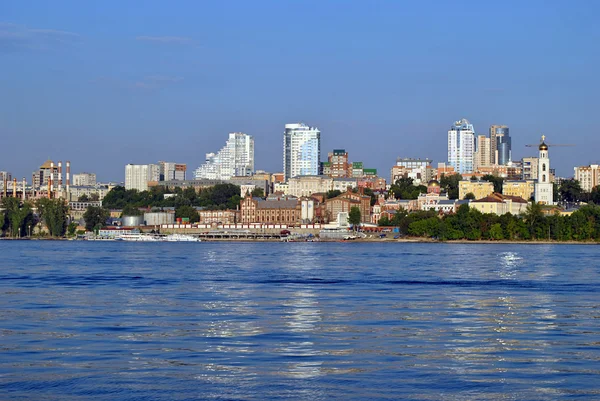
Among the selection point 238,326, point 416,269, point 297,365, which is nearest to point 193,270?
point 416,269

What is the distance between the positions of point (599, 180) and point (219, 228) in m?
44.9

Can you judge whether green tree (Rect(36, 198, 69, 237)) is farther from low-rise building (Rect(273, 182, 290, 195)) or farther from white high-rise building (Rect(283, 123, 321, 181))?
white high-rise building (Rect(283, 123, 321, 181))

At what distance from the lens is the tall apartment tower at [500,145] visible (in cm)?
Answer: 15850

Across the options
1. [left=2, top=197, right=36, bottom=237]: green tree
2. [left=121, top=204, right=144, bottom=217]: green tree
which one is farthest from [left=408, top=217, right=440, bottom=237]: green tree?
[left=121, top=204, right=144, bottom=217]: green tree

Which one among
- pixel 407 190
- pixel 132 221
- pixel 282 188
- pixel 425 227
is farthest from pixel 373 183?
pixel 425 227

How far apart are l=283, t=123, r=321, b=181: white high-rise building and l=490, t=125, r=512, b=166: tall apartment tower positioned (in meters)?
29.3

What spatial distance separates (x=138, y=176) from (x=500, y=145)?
5648 cm

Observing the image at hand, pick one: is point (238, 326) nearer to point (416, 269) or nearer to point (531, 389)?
point (531, 389)

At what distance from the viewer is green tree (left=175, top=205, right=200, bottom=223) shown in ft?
309

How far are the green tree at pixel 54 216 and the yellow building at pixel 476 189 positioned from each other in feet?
110

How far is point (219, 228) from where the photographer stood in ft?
282

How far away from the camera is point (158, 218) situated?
93.0 metres

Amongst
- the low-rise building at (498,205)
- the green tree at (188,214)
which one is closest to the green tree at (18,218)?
the green tree at (188,214)

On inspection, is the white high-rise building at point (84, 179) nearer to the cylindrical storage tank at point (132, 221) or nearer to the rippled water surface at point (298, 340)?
the cylindrical storage tank at point (132, 221)
